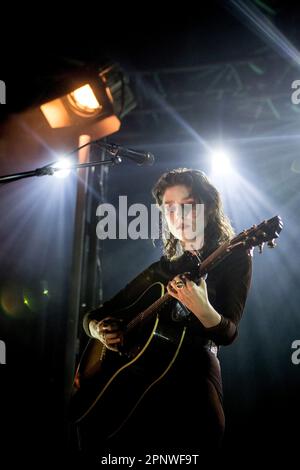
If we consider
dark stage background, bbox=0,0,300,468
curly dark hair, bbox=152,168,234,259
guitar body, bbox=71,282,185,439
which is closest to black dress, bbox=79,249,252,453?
guitar body, bbox=71,282,185,439

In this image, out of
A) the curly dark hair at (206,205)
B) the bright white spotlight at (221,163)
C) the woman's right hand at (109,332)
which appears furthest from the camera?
the bright white spotlight at (221,163)

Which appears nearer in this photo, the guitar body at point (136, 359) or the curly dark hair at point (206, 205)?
the guitar body at point (136, 359)

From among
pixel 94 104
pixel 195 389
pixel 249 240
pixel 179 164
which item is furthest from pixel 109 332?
pixel 179 164

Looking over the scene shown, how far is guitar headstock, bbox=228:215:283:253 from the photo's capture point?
186 centimetres

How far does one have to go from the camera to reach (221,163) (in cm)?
505

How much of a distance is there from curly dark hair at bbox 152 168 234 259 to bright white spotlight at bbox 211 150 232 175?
2361mm

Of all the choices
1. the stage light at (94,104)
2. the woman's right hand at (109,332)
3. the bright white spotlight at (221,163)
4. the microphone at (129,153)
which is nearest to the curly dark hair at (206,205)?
the microphone at (129,153)

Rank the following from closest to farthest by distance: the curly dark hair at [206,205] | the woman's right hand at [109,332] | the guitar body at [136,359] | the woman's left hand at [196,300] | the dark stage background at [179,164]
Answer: the woman's left hand at [196,300], the guitar body at [136,359], the woman's right hand at [109,332], the curly dark hair at [206,205], the dark stage background at [179,164]

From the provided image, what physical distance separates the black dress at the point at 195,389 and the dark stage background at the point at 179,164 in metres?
1.40

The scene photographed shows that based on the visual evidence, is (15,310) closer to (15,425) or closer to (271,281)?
(15,425)

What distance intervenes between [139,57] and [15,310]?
120 inches

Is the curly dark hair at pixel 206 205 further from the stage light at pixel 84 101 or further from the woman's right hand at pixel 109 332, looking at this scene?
the stage light at pixel 84 101

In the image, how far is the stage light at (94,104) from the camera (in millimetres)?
3615
